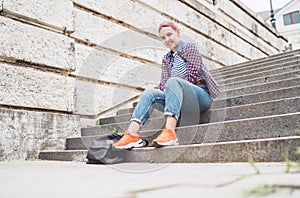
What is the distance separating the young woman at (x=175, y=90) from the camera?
255 centimetres

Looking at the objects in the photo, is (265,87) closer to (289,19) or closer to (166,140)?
(166,140)

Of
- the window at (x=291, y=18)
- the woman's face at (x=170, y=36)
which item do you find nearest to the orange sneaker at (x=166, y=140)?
the woman's face at (x=170, y=36)

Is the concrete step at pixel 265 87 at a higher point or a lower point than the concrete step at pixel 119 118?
higher

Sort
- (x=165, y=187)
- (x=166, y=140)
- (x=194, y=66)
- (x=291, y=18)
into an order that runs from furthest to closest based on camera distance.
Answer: (x=291, y=18) → (x=194, y=66) → (x=166, y=140) → (x=165, y=187)

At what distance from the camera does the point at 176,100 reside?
8.37 ft

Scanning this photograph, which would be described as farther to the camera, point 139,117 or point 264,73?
point 264,73

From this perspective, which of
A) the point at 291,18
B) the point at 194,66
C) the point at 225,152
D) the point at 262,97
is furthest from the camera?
the point at 291,18

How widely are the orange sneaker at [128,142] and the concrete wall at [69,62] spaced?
4.14 feet

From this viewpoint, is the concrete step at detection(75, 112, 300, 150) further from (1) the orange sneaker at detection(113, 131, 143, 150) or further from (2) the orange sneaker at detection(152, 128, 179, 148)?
(1) the orange sneaker at detection(113, 131, 143, 150)

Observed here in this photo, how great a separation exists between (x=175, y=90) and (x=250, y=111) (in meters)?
0.75

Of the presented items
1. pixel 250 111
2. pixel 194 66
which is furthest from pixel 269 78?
pixel 194 66

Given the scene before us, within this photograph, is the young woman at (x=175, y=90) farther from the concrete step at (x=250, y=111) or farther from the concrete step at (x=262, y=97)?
the concrete step at (x=262, y=97)

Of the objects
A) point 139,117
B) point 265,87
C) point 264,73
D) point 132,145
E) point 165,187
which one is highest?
point 264,73

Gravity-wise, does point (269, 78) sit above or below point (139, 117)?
above
